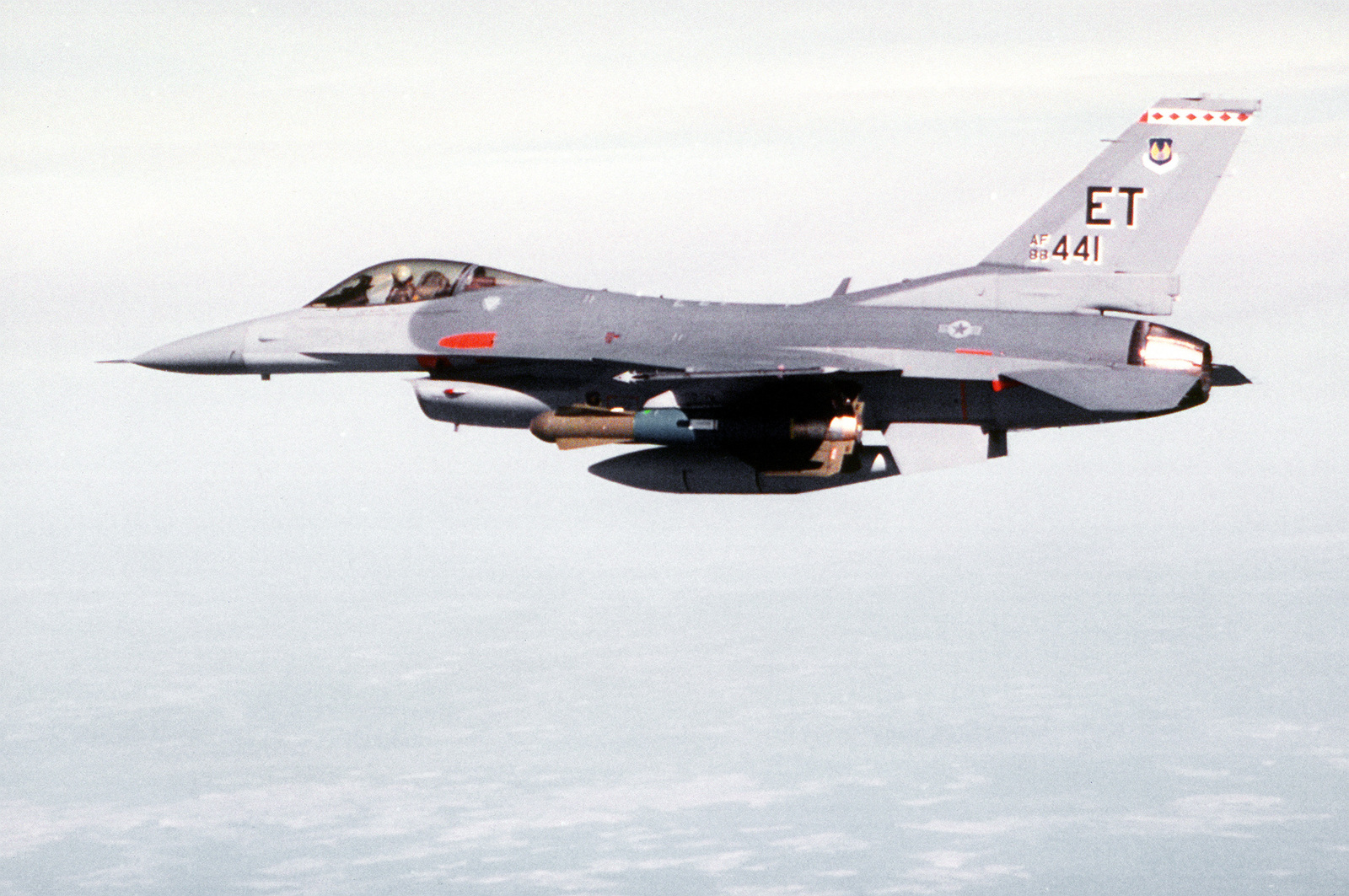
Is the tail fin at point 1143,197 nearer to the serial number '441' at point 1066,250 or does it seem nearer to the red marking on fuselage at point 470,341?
the serial number '441' at point 1066,250

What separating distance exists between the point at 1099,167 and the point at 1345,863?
636 feet

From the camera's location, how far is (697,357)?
20203mm

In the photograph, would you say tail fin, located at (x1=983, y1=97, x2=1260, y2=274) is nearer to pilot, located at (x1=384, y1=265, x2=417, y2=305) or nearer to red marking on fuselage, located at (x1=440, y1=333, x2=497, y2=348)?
red marking on fuselage, located at (x1=440, y1=333, x2=497, y2=348)

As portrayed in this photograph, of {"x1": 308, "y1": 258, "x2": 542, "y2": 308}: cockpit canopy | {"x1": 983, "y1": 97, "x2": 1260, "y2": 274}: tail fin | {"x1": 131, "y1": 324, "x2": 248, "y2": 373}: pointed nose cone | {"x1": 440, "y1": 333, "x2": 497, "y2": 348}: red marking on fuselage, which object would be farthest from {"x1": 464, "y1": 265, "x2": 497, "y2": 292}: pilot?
{"x1": 983, "y1": 97, "x2": 1260, "y2": 274}: tail fin

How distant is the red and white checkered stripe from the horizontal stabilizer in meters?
3.79

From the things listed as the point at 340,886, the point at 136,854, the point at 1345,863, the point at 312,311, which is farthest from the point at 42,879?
the point at 312,311

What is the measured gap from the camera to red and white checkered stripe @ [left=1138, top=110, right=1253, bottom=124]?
20.8 m

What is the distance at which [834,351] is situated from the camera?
65.3 ft

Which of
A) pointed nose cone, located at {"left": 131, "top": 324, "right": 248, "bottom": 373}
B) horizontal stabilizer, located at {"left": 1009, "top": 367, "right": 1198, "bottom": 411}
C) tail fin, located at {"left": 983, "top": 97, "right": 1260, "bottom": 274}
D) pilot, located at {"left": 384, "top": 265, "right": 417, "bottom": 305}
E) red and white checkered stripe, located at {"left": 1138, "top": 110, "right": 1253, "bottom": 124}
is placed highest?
red and white checkered stripe, located at {"left": 1138, "top": 110, "right": 1253, "bottom": 124}

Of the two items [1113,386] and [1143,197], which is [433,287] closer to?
[1113,386]

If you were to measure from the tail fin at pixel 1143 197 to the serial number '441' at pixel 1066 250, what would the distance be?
0.4 inches

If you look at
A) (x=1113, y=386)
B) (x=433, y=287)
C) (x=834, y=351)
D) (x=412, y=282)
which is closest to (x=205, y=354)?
(x=412, y=282)

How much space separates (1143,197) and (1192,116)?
3.98 feet

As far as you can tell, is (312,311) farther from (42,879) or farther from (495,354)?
(42,879)
